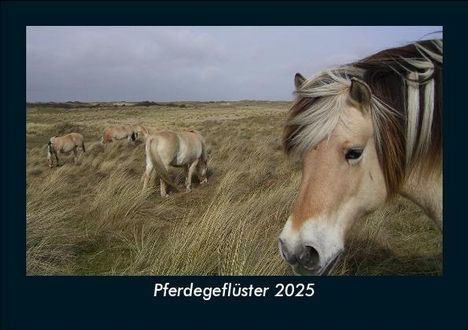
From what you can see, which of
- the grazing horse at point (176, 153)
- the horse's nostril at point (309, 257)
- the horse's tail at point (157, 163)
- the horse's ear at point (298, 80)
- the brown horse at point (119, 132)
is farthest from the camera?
the brown horse at point (119, 132)

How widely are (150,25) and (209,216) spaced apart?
76.4 inches

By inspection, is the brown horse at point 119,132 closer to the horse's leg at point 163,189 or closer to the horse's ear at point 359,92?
the horse's leg at point 163,189

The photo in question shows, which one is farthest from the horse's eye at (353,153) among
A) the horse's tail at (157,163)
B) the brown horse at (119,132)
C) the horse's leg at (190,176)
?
the brown horse at (119,132)

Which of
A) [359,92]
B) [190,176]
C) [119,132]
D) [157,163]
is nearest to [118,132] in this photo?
[119,132]

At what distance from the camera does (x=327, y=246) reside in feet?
6.88

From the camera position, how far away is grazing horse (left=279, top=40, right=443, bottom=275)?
6.87 ft

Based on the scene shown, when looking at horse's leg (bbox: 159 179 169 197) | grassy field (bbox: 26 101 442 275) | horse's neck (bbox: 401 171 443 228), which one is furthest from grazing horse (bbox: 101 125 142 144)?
Answer: horse's neck (bbox: 401 171 443 228)

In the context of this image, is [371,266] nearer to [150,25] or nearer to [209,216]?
[209,216]

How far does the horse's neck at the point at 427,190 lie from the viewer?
7.84 feet

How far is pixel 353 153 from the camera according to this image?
2137mm

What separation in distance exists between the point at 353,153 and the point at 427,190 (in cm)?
67

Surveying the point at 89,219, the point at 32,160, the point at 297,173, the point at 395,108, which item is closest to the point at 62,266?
the point at 89,219

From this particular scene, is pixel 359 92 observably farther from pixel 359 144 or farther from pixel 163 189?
pixel 163 189

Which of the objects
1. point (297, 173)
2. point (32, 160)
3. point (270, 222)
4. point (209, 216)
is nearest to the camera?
point (209, 216)
